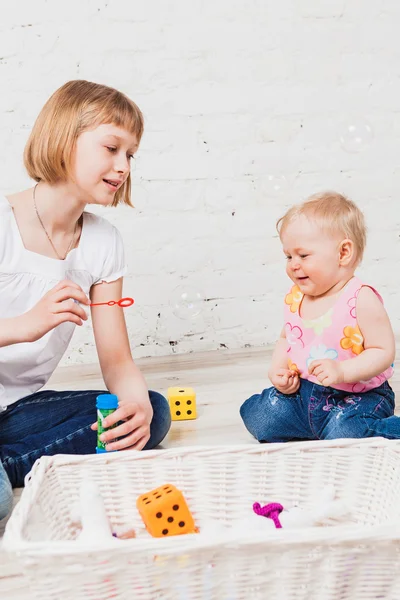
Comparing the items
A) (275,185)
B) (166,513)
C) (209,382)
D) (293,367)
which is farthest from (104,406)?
(275,185)

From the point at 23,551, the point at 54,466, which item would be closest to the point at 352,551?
the point at 23,551

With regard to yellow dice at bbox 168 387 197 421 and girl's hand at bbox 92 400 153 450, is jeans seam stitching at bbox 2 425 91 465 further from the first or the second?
yellow dice at bbox 168 387 197 421

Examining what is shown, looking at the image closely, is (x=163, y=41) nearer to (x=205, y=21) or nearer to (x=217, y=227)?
(x=205, y=21)

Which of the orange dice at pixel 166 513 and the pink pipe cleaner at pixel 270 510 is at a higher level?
the orange dice at pixel 166 513

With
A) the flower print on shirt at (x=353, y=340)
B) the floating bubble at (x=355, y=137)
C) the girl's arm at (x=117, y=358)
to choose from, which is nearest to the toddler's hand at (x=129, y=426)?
the girl's arm at (x=117, y=358)

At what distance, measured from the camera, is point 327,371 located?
131 cm

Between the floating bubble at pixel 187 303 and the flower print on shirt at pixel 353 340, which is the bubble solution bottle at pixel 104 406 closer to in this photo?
the flower print on shirt at pixel 353 340

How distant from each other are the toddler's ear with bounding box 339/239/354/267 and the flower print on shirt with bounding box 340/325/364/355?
0.40 feet

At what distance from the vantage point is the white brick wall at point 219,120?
2.20 m

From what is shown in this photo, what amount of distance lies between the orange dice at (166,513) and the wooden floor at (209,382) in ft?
1.31

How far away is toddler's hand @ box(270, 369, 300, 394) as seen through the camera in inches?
57.2

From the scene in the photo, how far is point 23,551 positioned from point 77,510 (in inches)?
11.2

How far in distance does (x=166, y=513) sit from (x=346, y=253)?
25.2 inches

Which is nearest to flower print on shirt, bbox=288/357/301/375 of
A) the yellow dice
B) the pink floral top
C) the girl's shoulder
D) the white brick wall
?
the pink floral top
